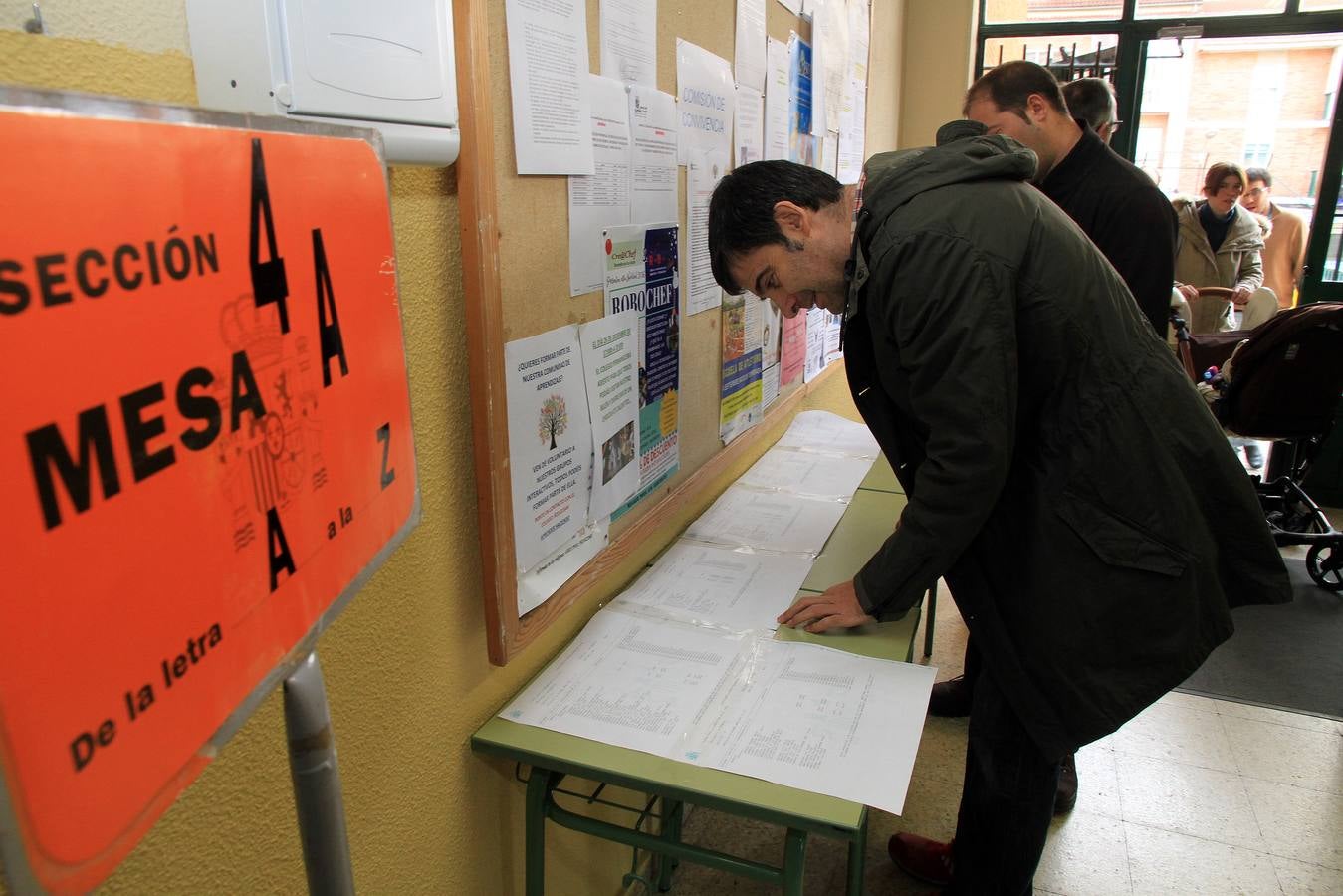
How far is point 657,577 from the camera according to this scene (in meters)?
1.65

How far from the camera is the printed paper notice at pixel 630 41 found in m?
1.32

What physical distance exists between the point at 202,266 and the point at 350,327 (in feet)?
0.42

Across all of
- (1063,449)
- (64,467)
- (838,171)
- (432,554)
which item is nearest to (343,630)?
(432,554)

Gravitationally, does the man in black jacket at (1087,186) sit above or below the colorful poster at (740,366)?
above

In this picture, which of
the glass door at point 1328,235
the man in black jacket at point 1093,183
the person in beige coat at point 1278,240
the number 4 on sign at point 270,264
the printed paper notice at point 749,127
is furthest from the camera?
the person in beige coat at point 1278,240

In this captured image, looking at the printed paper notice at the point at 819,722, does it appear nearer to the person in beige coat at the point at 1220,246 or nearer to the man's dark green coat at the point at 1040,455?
the man's dark green coat at the point at 1040,455

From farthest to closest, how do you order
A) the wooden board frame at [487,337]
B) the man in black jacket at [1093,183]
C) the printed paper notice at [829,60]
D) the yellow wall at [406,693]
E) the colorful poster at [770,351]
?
the printed paper notice at [829,60]
the colorful poster at [770,351]
the man in black jacket at [1093,183]
the wooden board frame at [487,337]
the yellow wall at [406,693]

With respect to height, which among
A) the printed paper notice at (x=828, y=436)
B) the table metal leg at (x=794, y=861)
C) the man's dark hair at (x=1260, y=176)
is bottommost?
the table metal leg at (x=794, y=861)

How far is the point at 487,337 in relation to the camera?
106 cm

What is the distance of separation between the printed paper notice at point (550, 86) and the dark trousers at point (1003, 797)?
1.10 meters

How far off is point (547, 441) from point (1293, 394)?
340cm

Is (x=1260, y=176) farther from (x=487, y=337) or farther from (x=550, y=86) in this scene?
(x=487, y=337)

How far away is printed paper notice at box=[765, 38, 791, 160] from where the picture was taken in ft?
7.03

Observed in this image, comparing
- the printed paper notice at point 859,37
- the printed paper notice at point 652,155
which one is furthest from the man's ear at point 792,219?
the printed paper notice at point 859,37
